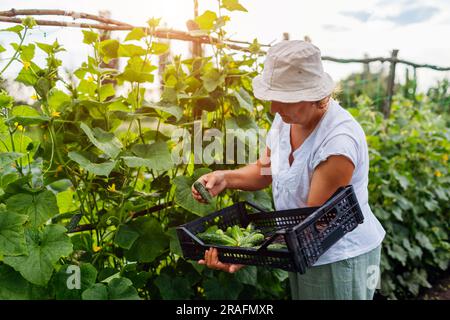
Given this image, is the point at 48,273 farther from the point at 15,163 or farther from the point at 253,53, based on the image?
the point at 253,53

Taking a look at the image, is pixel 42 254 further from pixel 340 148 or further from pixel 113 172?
pixel 340 148

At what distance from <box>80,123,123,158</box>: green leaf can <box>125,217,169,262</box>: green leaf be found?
0.38 m

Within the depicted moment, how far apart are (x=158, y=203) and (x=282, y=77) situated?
96 centimetres

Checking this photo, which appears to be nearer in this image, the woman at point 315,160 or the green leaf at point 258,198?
the woman at point 315,160

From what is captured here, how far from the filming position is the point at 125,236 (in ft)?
7.55

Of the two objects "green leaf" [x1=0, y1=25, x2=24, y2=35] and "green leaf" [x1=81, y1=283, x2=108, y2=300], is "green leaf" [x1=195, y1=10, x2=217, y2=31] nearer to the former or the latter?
"green leaf" [x1=0, y1=25, x2=24, y2=35]

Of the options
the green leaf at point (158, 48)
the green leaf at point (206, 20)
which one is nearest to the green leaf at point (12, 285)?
the green leaf at point (158, 48)

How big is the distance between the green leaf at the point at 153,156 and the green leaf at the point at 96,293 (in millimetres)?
469

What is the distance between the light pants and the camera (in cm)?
210

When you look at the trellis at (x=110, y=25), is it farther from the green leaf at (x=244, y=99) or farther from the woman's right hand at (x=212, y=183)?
the woman's right hand at (x=212, y=183)

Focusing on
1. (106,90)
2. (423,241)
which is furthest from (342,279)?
(423,241)

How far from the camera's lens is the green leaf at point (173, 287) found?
2492 mm

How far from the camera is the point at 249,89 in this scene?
272 centimetres
